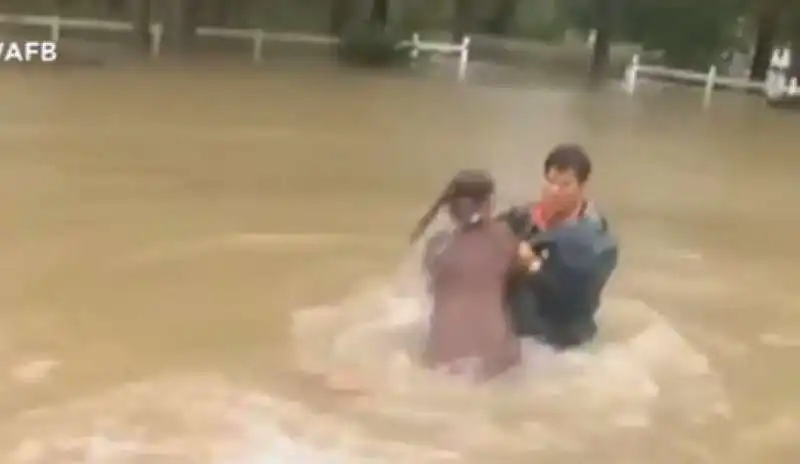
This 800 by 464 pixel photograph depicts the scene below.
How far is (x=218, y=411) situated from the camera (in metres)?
4.56

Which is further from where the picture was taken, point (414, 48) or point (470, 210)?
point (414, 48)

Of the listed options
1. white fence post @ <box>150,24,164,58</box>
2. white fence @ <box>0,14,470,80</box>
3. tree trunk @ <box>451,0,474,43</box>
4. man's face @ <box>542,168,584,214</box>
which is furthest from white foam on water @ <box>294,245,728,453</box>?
tree trunk @ <box>451,0,474,43</box>

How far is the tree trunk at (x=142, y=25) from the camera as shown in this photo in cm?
1872

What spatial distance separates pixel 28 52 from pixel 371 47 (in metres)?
5.24

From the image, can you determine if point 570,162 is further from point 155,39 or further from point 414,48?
point 414,48

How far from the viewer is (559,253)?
4.71 m

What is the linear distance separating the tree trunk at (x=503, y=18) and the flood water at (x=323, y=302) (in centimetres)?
1236

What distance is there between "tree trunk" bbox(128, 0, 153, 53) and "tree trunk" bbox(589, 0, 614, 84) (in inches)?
270

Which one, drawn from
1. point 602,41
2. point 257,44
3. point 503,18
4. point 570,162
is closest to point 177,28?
point 257,44

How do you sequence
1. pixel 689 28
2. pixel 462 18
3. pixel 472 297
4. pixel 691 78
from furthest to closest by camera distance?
pixel 462 18 < pixel 689 28 < pixel 691 78 < pixel 472 297

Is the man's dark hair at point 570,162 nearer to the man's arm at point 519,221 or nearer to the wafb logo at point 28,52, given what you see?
the man's arm at point 519,221

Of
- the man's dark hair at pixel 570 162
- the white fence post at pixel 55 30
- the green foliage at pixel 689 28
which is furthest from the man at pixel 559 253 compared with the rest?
the green foliage at pixel 689 28

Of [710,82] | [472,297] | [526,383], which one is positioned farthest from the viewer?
[710,82]

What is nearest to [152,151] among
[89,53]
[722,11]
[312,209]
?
[312,209]
